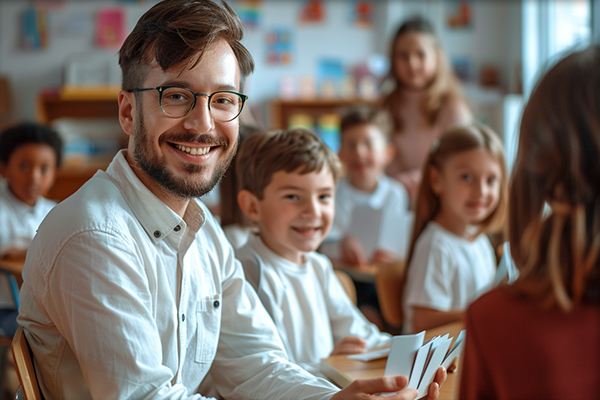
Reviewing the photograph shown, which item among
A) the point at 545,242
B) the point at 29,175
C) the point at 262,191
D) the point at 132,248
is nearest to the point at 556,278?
the point at 545,242

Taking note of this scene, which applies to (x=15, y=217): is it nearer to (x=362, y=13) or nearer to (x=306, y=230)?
(x=306, y=230)

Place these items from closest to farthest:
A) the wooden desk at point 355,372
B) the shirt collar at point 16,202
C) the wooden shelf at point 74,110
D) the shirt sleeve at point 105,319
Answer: the shirt sleeve at point 105,319 → the wooden desk at point 355,372 → the shirt collar at point 16,202 → the wooden shelf at point 74,110

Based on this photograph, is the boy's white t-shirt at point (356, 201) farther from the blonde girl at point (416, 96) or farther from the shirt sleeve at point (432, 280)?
the shirt sleeve at point (432, 280)

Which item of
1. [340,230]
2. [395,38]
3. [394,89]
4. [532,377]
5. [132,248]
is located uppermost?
[395,38]

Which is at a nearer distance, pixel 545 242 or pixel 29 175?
pixel 545 242

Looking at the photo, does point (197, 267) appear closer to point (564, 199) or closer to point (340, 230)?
point (564, 199)

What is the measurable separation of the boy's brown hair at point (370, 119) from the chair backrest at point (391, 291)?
129cm

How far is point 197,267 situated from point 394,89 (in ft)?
8.23

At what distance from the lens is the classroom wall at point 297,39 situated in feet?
16.7

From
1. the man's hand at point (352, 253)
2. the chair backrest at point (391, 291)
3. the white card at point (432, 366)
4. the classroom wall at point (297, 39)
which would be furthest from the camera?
the classroom wall at point (297, 39)

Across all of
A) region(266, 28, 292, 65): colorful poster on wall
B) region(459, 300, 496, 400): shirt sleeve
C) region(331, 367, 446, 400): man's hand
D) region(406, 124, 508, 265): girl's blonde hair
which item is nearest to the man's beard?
region(331, 367, 446, 400): man's hand

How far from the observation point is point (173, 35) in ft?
3.24

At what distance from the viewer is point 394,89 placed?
3365mm

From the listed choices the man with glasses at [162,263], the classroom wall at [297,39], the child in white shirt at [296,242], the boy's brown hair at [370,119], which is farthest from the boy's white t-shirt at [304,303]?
the classroom wall at [297,39]
